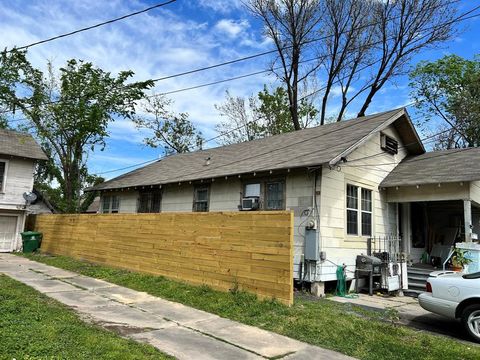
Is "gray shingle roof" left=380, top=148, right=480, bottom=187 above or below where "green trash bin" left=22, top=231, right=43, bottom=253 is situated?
above

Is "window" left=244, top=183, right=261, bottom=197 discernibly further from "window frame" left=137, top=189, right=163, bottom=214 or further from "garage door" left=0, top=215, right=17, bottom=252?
"garage door" left=0, top=215, right=17, bottom=252

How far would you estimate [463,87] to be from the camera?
2730cm

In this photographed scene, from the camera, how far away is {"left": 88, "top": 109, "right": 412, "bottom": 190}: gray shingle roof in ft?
35.9

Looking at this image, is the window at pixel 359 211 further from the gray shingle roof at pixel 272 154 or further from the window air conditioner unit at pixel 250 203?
the window air conditioner unit at pixel 250 203

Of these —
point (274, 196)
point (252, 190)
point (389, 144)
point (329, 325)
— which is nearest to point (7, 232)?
point (252, 190)

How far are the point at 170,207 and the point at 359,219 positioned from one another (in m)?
7.18

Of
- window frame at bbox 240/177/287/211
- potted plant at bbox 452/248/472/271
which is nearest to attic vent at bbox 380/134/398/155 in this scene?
window frame at bbox 240/177/287/211

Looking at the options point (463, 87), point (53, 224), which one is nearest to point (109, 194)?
point (53, 224)

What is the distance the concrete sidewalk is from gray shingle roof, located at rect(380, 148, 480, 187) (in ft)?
25.1

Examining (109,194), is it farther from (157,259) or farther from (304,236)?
(304,236)

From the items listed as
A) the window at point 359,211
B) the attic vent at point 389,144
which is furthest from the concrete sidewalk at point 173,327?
the attic vent at point 389,144

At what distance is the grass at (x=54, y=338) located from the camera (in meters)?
4.54

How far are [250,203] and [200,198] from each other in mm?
2766

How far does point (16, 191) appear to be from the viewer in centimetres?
2012
